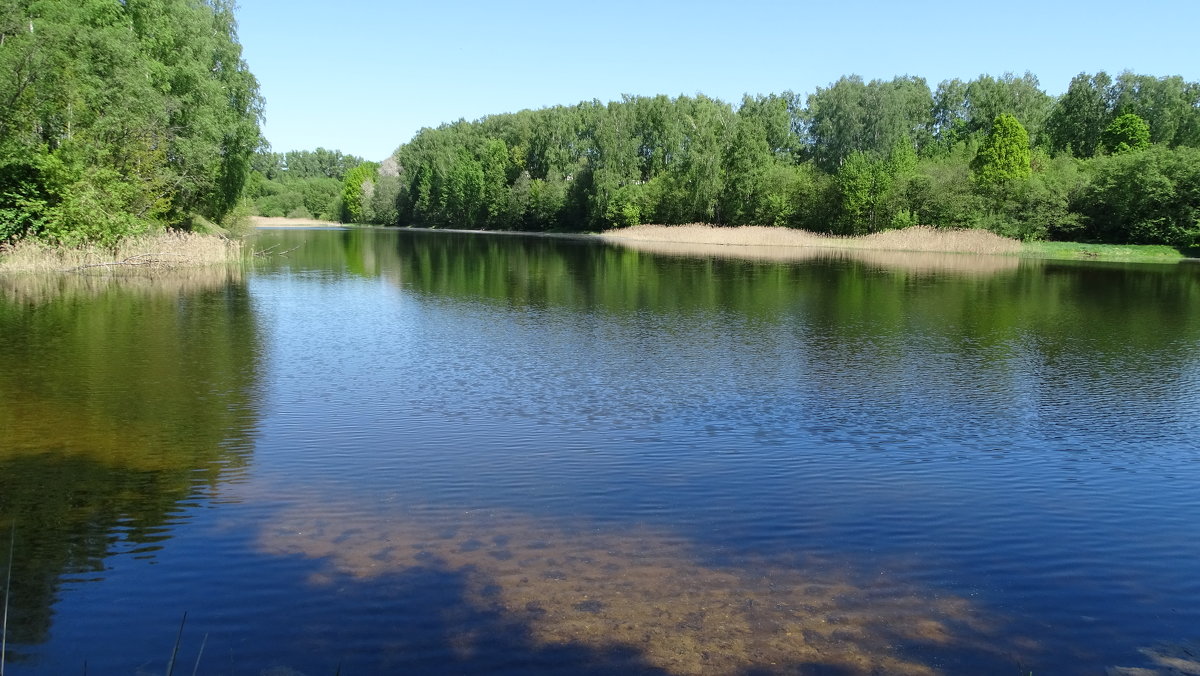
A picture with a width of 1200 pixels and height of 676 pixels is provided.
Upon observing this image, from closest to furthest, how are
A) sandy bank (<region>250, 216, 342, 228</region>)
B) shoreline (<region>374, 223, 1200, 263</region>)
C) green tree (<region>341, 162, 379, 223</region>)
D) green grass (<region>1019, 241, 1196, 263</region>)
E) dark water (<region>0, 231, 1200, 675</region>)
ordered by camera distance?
1. dark water (<region>0, 231, 1200, 675</region>)
2. green grass (<region>1019, 241, 1196, 263</region>)
3. shoreline (<region>374, 223, 1200, 263</region>)
4. sandy bank (<region>250, 216, 342, 228</region>)
5. green tree (<region>341, 162, 379, 223</region>)

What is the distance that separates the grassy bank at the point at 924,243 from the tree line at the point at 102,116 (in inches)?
1264

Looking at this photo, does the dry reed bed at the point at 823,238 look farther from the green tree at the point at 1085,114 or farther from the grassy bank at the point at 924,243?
the green tree at the point at 1085,114

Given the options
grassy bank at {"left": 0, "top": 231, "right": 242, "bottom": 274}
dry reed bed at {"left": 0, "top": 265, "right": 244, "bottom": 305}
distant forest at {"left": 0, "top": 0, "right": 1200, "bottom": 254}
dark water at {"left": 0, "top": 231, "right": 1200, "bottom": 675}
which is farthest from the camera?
distant forest at {"left": 0, "top": 0, "right": 1200, "bottom": 254}

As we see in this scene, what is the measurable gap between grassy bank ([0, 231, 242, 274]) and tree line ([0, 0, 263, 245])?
21.1 inches

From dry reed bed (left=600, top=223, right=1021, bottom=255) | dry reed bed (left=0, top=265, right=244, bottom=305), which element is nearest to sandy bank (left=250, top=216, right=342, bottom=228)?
dry reed bed (left=600, top=223, right=1021, bottom=255)

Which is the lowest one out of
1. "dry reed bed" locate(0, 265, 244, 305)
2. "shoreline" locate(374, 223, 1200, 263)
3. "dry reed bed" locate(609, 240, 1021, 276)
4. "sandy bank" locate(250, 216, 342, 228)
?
"dry reed bed" locate(0, 265, 244, 305)

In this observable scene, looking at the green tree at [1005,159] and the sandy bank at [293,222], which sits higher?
the green tree at [1005,159]

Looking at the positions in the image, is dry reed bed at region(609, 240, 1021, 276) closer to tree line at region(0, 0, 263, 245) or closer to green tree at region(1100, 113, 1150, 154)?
green tree at region(1100, 113, 1150, 154)

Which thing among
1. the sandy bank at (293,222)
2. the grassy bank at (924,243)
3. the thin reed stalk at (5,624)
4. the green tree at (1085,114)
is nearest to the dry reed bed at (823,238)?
the grassy bank at (924,243)

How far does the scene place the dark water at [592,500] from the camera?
5074mm

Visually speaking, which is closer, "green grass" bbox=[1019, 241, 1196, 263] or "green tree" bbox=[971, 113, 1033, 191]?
"green grass" bbox=[1019, 241, 1196, 263]

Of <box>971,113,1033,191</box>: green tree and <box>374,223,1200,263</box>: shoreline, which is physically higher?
<box>971,113,1033,191</box>: green tree

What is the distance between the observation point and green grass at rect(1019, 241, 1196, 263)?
154 ft

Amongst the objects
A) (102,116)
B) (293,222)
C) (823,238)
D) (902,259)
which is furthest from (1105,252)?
(293,222)
